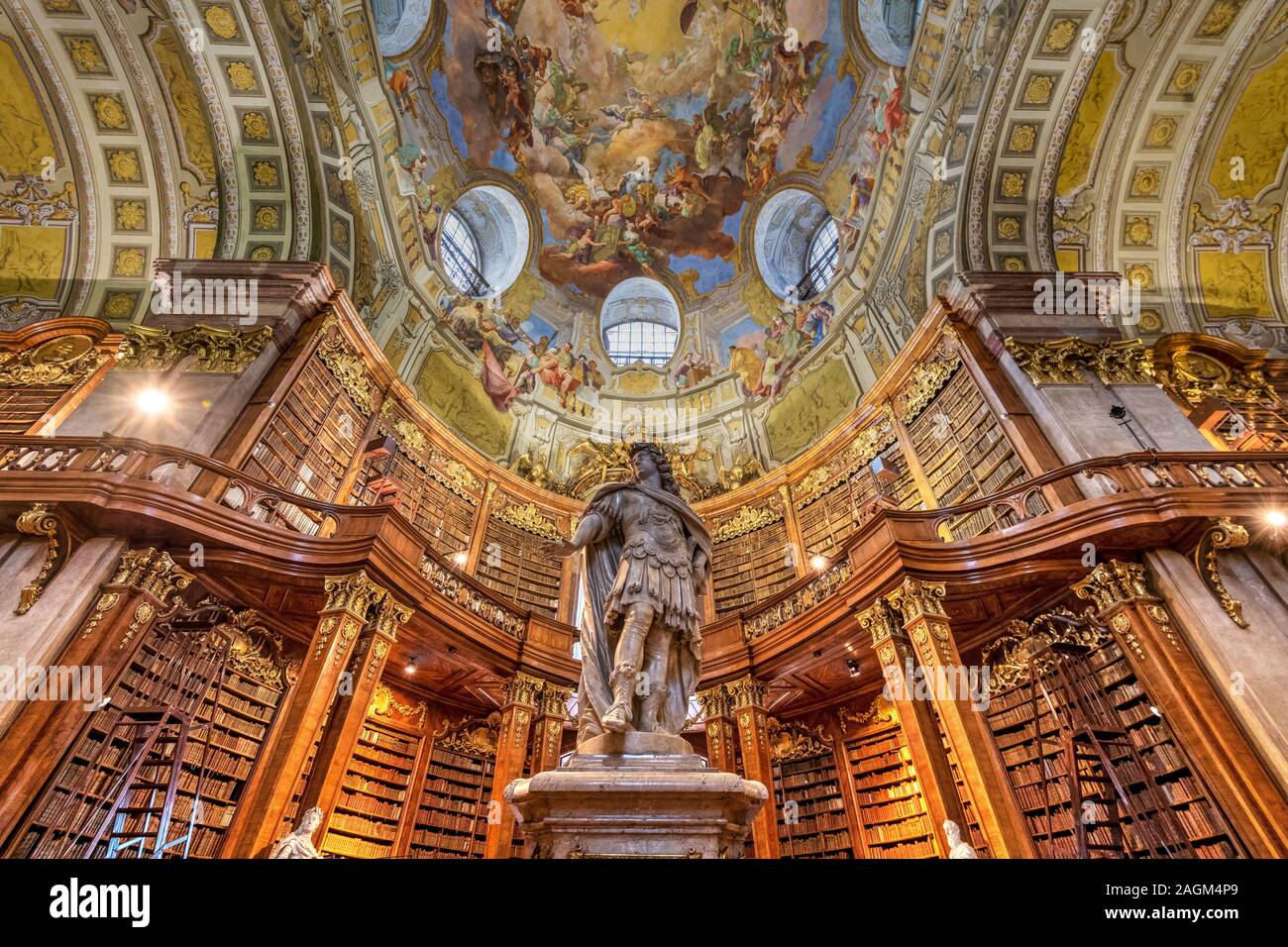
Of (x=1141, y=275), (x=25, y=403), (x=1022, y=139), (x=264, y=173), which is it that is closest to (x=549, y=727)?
(x=25, y=403)

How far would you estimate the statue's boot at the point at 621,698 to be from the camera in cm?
335

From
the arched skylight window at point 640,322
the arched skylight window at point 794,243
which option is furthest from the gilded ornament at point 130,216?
the arched skylight window at point 794,243

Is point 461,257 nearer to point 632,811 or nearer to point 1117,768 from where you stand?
point 632,811

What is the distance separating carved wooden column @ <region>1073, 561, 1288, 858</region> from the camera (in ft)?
18.6

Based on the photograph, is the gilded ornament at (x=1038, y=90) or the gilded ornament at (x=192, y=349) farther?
the gilded ornament at (x=1038, y=90)

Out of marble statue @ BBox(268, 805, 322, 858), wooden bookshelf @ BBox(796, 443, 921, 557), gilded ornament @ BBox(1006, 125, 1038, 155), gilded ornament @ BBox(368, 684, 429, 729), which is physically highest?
gilded ornament @ BBox(1006, 125, 1038, 155)

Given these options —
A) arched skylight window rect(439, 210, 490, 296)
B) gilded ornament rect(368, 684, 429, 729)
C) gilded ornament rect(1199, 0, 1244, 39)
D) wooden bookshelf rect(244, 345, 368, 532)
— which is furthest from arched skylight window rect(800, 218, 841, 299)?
gilded ornament rect(368, 684, 429, 729)

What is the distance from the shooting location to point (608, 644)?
13.0 ft

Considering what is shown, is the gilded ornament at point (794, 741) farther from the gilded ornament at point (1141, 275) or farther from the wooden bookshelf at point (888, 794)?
the gilded ornament at point (1141, 275)

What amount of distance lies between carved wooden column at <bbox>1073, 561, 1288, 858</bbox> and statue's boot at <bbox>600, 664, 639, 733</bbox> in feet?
21.4

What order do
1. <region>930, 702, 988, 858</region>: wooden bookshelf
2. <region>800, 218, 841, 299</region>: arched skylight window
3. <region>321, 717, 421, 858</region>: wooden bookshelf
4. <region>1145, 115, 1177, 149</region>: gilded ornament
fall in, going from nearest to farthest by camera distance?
<region>930, 702, 988, 858</region>: wooden bookshelf < <region>321, 717, 421, 858</region>: wooden bookshelf < <region>1145, 115, 1177, 149</region>: gilded ornament < <region>800, 218, 841, 299</region>: arched skylight window

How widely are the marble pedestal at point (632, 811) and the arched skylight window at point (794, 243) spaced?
52.2 feet

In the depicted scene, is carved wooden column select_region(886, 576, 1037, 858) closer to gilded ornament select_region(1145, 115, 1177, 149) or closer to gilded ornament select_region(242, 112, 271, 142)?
gilded ornament select_region(1145, 115, 1177, 149)
